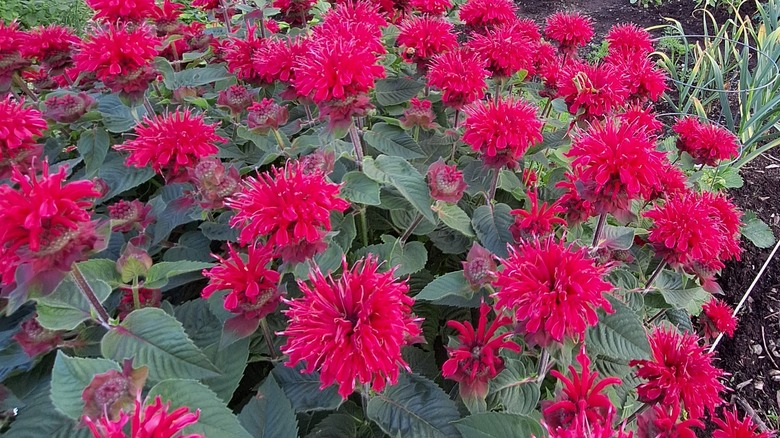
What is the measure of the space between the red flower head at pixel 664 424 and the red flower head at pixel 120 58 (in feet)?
4.11

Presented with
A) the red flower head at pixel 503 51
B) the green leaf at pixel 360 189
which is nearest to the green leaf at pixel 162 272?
the green leaf at pixel 360 189

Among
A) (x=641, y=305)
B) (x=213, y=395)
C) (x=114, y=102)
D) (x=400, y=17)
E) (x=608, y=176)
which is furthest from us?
(x=400, y=17)

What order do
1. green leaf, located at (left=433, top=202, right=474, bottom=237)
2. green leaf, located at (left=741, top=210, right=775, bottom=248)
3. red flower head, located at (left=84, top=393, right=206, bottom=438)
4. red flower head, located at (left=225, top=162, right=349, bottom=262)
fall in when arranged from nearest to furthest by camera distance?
red flower head, located at (left=84, top=393, right=206, bottom=438), red flower head, located at (left=225, top=162, right=349, bottom=262), green leaf, located at (left=433, top=202, right=474, bottom=237), green leaf, located at (left=741, top=210, right=775, bottom=248)

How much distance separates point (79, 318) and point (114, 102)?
83cm

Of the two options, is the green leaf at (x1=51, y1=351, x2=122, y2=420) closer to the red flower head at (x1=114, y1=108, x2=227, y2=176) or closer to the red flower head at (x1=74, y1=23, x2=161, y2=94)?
the red flower head at (x1=114, y1=108, x2=227, y2=176)

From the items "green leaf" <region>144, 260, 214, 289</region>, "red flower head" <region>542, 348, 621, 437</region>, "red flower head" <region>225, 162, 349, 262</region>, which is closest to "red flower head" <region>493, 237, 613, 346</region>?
"red flower head" <region>542, 348, 621, 437</region>

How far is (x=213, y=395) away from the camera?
76 cm

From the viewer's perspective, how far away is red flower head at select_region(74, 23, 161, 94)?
1171 millimetres

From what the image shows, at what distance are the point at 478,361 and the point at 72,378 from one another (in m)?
0.62

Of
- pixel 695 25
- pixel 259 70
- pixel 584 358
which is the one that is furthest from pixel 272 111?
pixel 695 25

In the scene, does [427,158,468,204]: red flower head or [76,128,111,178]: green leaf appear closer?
[427,158,468,204]: red flower head

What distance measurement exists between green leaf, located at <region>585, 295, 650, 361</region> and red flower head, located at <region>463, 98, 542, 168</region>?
0.39 metres

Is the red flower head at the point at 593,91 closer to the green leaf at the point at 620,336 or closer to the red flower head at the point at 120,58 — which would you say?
the green leaf at the point at 620,336

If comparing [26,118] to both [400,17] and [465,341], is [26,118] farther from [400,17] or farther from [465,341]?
[400,17]
